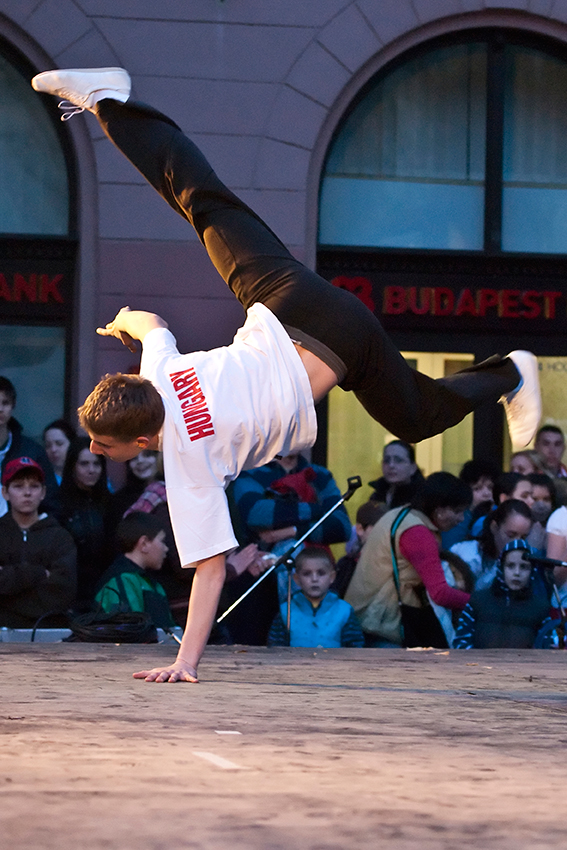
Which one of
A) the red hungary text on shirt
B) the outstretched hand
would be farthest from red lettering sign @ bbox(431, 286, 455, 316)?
the red hungary text on shirt

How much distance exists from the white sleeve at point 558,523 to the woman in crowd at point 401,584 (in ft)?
2.38

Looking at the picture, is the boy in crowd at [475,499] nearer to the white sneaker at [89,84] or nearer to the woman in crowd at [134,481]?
the woman in crowd at [134,481]

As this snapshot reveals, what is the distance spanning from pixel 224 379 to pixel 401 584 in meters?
2.42

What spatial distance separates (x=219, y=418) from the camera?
12.8 feet

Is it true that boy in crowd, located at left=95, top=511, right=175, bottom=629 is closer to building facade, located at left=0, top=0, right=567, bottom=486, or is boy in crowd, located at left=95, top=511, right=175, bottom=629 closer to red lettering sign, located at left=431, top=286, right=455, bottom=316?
building facade, located at left=0, top=0, right=567, bottom=486

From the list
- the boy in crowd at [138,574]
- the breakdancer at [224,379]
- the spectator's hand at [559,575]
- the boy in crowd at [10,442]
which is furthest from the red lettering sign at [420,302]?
the breakdancer at [224,379]

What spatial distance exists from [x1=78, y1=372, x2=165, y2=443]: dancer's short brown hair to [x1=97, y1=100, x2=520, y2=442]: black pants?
65cm

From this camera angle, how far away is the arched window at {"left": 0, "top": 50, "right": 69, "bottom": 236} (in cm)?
973

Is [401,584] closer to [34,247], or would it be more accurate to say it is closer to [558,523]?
[558,523]

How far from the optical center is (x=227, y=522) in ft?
12.9

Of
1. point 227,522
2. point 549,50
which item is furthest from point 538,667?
point 549,50

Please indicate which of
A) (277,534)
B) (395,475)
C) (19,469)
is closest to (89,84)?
(19,469)

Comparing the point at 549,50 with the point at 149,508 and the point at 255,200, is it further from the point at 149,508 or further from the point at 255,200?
the point at 149,508

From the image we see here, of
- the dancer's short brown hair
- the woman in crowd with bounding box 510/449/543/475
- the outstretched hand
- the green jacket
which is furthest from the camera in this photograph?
the woman in crowd with bounding box 510/449/543/475
